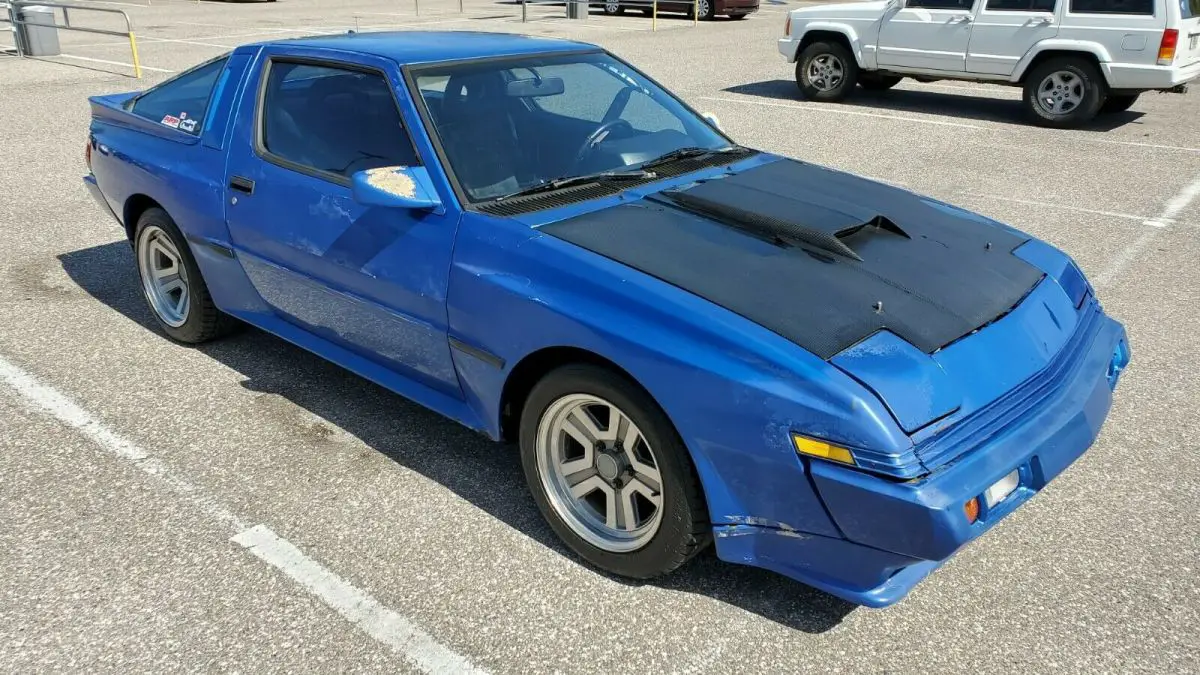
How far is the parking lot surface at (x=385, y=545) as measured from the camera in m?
2.78

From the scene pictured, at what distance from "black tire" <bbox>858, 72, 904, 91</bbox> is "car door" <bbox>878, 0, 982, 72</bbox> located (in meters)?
0.62

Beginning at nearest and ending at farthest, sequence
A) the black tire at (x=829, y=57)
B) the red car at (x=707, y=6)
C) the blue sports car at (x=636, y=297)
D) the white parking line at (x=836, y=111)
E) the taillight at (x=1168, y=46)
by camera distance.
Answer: the blue sports car at (x=636, y=297) < the taillight at (x=1168, y=46) < the white parking line at (x=836, y=111) < the black tire at (x=829, y=57) < the red car at (x=707, y=6)

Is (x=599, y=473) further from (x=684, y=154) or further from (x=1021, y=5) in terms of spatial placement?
(x=1021, y=5)

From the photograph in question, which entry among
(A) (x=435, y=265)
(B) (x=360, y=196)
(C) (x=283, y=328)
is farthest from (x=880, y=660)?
(C) (x=283, y=328)

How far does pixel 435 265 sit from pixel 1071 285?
7.32ft

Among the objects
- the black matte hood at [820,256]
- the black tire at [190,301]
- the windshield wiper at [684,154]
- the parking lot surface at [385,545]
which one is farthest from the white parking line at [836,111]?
the black tire at [190,301]

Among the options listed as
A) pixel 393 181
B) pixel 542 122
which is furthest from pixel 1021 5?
pixel 393 181

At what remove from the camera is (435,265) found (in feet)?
10.8

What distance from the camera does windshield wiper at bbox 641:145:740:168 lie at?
3822 mm

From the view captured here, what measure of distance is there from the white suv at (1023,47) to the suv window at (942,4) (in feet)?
0.04

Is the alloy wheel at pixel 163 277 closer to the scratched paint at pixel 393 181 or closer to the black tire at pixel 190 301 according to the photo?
the black tire at pixel 190 301

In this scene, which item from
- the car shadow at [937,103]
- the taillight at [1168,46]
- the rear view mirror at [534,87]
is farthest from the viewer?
the car shadow at [937,103]

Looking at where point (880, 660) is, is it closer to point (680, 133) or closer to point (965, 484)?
point (965, 484)

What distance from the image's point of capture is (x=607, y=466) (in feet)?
9.86
